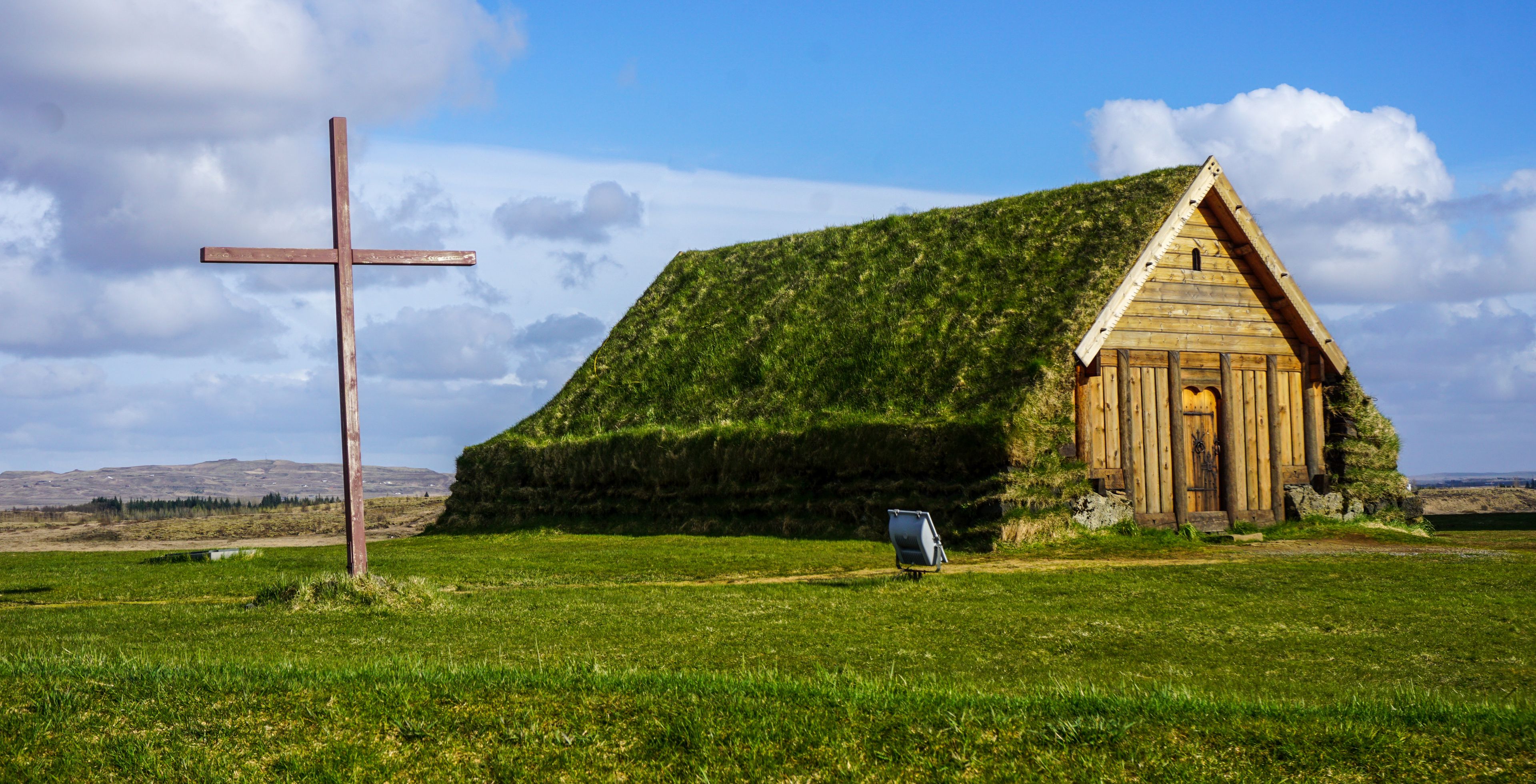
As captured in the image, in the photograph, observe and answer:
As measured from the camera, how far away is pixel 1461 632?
12094 millimetres

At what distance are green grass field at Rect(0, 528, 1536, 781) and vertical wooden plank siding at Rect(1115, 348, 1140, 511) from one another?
6.37 metres

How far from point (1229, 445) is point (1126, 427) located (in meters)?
3.36

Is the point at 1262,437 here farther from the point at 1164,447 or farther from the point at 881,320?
the point at 881,320

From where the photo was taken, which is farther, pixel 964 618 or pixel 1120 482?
pixel 1120 482

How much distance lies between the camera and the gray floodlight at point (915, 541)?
54.9 ft

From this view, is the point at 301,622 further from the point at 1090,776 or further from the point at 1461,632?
the point at 1461,632

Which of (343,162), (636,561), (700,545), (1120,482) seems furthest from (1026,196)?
(343,162)

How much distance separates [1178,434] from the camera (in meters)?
25.7

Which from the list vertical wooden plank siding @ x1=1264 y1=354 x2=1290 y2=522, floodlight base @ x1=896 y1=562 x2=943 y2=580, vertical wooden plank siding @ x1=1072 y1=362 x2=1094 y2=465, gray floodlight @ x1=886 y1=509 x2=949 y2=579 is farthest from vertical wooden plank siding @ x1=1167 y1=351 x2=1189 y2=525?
gray floodlight @ x1=886 y1=509 x2=949 y2=579

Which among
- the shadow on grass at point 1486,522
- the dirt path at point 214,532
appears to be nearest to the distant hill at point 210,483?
the dirt path at point 214,532

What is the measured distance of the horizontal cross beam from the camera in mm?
15422

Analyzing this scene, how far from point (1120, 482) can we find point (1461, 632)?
1259cm

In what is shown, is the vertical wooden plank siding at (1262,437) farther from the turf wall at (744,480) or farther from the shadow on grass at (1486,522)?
the turf wall at (744,480)

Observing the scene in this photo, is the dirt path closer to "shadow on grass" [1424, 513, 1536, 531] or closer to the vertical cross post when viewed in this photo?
the vertical cross post
